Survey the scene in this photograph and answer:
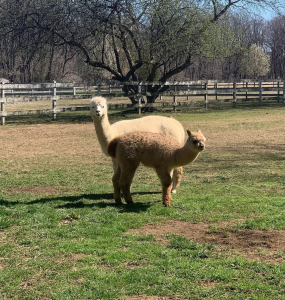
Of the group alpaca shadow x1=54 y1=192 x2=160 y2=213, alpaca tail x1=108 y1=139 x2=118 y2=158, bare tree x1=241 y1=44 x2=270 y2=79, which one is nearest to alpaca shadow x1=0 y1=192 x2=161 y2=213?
alpaca shadow x1=54 y1=192 x2=160 y2=213

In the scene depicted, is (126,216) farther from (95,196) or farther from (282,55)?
(282,55)

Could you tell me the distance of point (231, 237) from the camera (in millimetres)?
4754

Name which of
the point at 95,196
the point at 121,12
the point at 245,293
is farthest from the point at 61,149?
the point at 121,12

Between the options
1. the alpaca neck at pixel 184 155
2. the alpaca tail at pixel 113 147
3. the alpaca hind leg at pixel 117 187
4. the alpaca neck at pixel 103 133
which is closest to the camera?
the alpaca neck at pixel 184 155

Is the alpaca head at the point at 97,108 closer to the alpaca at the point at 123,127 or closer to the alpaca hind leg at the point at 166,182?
the alpaca at the point at 123,127

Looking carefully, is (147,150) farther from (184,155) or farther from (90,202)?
(90,202)

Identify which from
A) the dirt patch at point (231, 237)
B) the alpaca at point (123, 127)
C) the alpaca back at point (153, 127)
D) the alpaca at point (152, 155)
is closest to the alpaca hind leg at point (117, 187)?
the alpaca at point (152, 155)

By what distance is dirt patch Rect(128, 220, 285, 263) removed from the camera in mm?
4281

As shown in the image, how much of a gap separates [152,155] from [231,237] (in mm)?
1795

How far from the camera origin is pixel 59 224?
537 centimetres

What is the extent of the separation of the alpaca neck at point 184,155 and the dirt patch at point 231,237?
0.92 m

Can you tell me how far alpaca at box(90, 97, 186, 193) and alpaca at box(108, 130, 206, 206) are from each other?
0.54m

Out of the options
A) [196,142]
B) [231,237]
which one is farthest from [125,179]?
[231,237]

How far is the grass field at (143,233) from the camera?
355 cm
